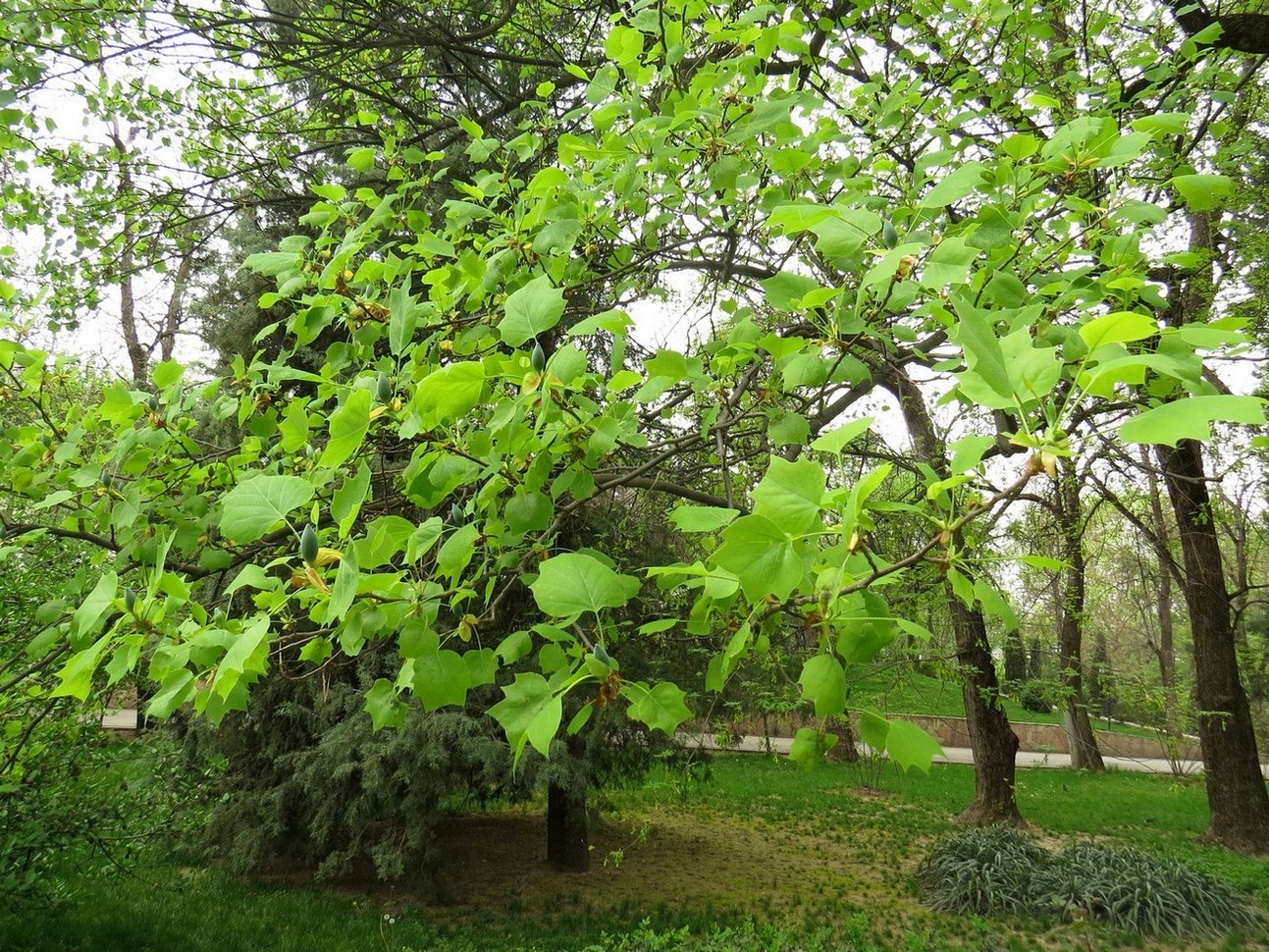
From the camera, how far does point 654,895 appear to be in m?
6.98

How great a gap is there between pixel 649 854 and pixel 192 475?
7.89 m

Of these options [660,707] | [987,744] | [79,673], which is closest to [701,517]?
[660,707]

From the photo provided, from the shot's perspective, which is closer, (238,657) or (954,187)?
(238,657)

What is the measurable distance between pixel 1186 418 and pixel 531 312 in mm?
846

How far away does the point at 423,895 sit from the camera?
255 inches

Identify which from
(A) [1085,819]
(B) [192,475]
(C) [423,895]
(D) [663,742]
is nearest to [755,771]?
(A) [1085,819]

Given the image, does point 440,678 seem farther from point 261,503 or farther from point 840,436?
point 840,436

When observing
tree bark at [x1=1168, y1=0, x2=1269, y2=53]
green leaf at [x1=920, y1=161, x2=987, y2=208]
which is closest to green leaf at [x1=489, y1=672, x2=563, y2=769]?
green leaf at [x1=920, y1=161, x2=987, y2=208]

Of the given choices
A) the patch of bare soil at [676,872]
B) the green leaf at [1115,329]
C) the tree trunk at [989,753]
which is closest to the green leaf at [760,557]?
the green leaf at [1115,329]

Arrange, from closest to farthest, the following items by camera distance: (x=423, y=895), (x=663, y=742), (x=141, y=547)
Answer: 1. (x=141, y=547)
2. (x=423, y=895)
3. (x=663, y=742)

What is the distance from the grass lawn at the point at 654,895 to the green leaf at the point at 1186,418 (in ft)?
8.76

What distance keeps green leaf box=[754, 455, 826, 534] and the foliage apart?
7.69 meters

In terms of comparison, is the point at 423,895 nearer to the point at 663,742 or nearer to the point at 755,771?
the point at 663,742

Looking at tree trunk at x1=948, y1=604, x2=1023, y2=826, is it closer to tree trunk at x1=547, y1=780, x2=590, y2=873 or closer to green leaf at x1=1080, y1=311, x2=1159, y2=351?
tree trunk at x1=547, y1=780, x2=590, y2=873
